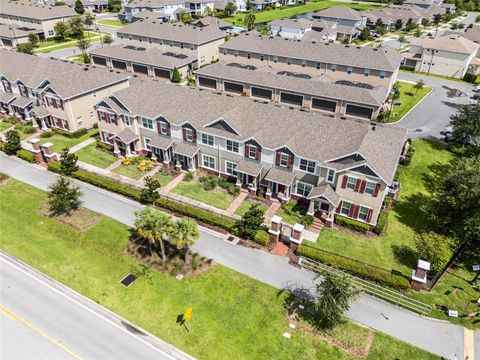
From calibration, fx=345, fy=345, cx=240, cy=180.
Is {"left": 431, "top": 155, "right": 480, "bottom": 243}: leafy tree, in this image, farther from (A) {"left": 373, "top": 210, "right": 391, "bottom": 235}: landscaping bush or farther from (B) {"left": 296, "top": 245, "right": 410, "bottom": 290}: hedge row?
(B) {"left": 296, "top": 245, "right": 410, "bottom": 290}: hedge row

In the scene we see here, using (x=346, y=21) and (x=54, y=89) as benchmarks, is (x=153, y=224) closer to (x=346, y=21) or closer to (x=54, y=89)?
(x=54, y=89)

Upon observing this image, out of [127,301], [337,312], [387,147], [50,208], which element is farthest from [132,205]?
[387,147]

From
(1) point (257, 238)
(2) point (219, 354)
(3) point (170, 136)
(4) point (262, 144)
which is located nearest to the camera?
(2) point (219, 354)

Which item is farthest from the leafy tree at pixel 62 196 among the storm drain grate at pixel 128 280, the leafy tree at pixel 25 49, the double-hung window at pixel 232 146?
the leafy tree at pixel 25 49

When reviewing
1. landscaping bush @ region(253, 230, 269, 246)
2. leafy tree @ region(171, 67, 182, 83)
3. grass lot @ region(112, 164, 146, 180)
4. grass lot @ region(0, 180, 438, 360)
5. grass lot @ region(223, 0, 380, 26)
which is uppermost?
grass lot @ region(223, 0, 380, 26)

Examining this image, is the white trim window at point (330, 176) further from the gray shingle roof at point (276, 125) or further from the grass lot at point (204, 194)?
the grass lot at point (204, 194)

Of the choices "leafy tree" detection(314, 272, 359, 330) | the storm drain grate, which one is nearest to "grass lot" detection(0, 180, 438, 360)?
the storm drain grate

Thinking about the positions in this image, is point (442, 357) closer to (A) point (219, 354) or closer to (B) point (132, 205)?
(A) point (219, 354)
